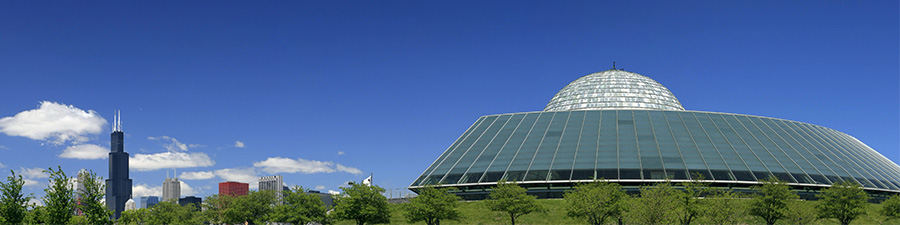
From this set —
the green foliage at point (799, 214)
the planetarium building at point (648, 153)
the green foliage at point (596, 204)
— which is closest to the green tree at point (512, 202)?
the green foliage at point (596, 204)

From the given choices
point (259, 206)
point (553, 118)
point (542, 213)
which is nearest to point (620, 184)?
point (542, 213)

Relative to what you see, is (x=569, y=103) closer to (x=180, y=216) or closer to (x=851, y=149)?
(x=851, y=149)

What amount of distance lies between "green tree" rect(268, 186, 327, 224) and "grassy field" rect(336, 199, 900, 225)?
14.5 feet

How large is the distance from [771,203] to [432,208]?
1182 inches

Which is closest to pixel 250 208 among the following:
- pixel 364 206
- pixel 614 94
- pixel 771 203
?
pixel 364 206

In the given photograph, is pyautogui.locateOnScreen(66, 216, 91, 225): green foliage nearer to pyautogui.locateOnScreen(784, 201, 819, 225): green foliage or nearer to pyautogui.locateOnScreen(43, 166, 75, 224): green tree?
pyautogui.locateOnScreen(43, 166, 75, 224): green tree

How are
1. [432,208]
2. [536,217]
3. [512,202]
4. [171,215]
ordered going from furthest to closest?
[171,215] → [536,217] → [512,202] → [432,208]

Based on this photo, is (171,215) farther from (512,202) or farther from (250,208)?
(512,202)

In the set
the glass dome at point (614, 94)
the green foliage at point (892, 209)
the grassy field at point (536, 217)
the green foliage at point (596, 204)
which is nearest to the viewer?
the green foliage at point (596, 204)

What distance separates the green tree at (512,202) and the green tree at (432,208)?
3614 mm

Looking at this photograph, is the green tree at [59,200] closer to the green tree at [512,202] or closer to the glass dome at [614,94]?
the green tree at [512,202]

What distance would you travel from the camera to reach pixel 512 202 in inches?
2525

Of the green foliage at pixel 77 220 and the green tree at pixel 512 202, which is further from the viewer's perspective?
the green tree at pixel 512 202

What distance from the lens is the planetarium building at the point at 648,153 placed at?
239 ft
